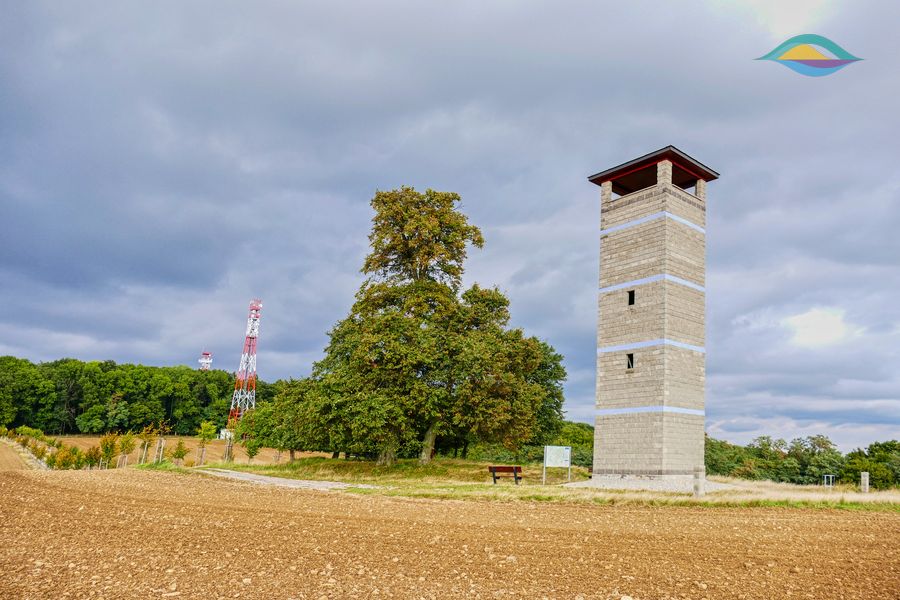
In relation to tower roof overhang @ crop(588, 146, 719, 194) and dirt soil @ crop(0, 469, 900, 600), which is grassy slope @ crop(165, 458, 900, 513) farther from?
tower roof overhang @ crop(588, 146, 719, 194)

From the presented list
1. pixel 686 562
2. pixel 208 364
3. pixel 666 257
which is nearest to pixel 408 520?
pixel 686 562

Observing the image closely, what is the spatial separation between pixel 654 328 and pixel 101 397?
84.6 metres

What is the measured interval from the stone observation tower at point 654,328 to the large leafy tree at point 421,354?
22.2 ft

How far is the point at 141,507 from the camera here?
15.5 metres

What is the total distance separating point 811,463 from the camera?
40.8 metres

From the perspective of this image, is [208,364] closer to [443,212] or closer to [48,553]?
[443,212]

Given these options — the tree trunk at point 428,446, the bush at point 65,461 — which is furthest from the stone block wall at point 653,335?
the bush at point 65,461

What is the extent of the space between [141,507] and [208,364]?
329 feet

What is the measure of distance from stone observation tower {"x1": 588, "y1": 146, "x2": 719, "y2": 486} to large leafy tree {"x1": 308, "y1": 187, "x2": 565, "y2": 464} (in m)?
6.78

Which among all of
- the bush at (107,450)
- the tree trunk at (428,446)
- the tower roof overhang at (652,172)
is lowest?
the bush at (107,450)

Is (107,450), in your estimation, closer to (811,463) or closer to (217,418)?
(811,463)

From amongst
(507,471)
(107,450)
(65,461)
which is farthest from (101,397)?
(507,471)

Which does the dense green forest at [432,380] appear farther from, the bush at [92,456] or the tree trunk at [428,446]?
the bush at [92,456]

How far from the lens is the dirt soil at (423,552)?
8195 mm
